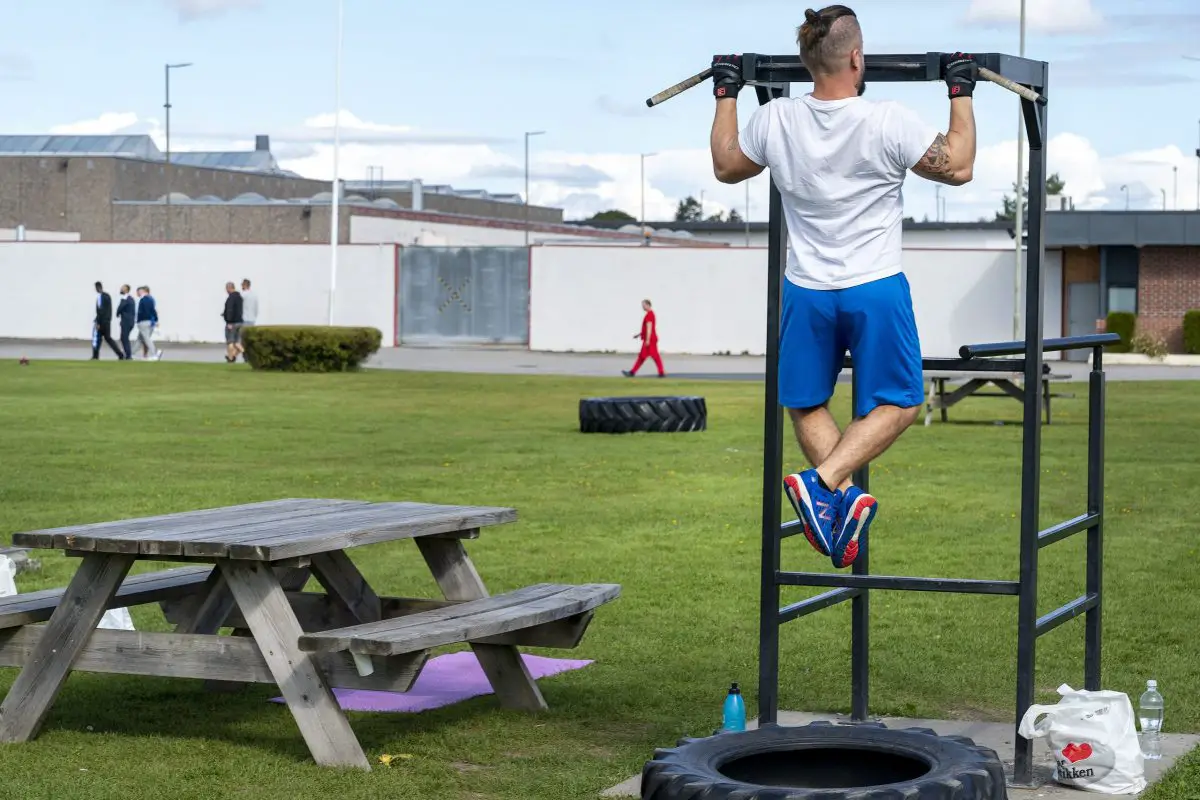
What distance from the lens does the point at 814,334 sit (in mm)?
4852

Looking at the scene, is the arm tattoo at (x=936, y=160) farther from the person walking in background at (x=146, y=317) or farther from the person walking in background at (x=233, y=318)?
the person walking in background at (x=146, y=317)

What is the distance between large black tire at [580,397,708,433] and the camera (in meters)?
18.9

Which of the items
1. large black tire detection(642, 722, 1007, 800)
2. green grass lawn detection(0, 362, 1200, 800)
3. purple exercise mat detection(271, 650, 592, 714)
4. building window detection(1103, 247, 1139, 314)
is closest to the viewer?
large black tire detection(642, 722, 1007, 800)

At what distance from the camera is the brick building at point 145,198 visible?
210 ft

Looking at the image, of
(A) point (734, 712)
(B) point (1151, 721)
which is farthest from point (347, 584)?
(B) point (1151, 721)

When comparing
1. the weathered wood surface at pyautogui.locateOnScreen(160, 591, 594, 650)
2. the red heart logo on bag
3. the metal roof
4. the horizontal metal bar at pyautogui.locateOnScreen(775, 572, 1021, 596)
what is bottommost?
the red heart logo on bag

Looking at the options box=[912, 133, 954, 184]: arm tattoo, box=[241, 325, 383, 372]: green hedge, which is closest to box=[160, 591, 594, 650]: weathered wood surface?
box=[912, 133, 954, 184]: arm tattoo

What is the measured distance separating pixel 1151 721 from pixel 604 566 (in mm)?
4346

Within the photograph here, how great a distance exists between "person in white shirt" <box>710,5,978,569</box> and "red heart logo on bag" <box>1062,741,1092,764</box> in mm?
893

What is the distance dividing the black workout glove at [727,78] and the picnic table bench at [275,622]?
1783 mm

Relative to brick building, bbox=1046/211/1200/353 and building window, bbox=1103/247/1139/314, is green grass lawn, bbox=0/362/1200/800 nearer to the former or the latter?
brick building, bbox=1046/211/1200/353

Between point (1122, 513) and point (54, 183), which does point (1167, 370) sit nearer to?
point (1122, 513)

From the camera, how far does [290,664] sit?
17.2ft

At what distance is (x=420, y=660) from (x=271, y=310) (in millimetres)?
48700
